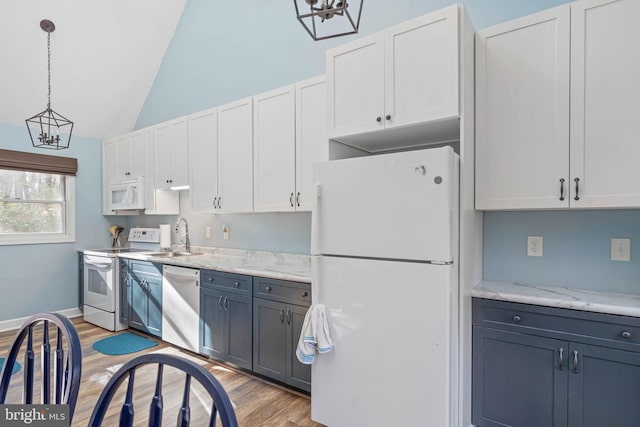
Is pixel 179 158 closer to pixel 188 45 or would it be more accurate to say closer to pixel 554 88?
pixel 188 45

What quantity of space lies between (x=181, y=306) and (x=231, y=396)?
1030 millimetres

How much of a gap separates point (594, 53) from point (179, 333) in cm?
354

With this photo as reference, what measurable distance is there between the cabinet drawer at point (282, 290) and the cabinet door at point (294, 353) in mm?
54

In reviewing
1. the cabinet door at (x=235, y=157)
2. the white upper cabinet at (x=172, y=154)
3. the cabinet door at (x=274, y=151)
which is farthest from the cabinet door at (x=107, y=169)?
the cabinet door at (x=274, y=151)

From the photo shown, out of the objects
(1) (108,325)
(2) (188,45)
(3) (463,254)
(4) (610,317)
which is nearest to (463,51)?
(3) (463,254)

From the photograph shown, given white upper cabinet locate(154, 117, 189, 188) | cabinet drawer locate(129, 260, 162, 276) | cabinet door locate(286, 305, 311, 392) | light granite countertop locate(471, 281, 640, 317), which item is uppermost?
white upper cabinet locate(154, 117, 189, 188)

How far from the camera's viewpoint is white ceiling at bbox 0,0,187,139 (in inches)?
135

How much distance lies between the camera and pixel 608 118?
174 cm

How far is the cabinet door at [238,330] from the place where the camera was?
2727 millimetres

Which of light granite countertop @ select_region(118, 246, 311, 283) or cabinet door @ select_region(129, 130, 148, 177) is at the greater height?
cabinet door @ select_region(129, 130, 148, 177)

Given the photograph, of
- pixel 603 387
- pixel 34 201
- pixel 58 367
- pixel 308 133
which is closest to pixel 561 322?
pixel 603 387

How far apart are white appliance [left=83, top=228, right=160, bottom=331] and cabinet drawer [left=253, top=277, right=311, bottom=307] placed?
6.71ft

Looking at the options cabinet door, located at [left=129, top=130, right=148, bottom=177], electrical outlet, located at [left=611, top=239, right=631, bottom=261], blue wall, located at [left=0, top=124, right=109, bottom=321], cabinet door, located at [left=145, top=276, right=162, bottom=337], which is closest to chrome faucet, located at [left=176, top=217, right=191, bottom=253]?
cabinet door, located at [left=129, top=130, right=148, bottom=177]

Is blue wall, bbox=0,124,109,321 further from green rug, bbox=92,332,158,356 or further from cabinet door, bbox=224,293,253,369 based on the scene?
cabinet door, bbox=224,293,253,369
